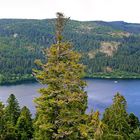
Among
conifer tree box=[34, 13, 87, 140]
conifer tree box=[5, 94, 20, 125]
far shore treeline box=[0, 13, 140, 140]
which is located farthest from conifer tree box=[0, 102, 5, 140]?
conifer tree box=[34, 13, 87, 140]

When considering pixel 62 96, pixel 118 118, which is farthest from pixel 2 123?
pixel 62 96

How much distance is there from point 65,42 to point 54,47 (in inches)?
43.2

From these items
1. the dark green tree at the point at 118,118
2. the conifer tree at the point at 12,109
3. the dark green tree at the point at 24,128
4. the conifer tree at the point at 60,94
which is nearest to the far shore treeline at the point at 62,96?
the conifer tree at the point at 60,94

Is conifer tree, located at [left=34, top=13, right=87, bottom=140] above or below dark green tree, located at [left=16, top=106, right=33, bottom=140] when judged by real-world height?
above

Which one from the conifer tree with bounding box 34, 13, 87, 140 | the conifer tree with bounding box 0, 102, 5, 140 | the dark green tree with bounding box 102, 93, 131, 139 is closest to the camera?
the conifer tree with bounding box 34, 13, 87, 140

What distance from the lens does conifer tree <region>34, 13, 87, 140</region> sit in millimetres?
32344

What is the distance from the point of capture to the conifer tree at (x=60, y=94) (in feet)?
106

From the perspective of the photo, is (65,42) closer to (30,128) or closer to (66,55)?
(66,55)

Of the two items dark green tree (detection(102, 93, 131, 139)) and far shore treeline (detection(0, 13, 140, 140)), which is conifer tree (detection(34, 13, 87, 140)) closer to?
far shore treeline (detection(0, 13, 140, 140))

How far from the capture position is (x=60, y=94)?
108ft

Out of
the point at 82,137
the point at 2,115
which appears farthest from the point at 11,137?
the point at 82,137

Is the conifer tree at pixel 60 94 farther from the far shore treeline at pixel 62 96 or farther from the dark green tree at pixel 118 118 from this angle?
the dark green tree at pixel 118 118

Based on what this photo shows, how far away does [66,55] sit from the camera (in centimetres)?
3353

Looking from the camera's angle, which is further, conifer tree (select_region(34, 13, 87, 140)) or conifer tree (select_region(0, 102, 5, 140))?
conifer tree (select_region(0, 102, 5, 140))
